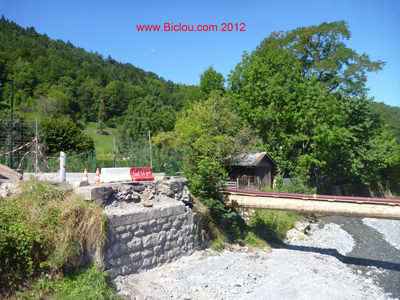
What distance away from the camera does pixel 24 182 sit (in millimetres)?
7496

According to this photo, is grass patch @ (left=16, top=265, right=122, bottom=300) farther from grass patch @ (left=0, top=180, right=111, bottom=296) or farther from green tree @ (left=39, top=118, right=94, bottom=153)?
green tree @ (left=39, top=118, right=94, bottom=153)

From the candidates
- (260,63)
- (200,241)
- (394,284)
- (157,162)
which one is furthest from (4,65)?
(394,284)

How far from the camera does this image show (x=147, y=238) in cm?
821

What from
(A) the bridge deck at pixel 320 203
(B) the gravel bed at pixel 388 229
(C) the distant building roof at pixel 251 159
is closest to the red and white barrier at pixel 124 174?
(A) the bridge deck at pixel 320 203

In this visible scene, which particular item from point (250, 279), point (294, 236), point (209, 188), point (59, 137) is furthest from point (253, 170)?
point (59, 137)

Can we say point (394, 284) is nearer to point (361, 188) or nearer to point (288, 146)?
point (288, 146)

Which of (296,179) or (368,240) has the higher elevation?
(296,179)

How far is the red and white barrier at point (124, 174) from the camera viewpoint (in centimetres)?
915

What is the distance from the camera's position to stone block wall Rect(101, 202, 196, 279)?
285 inches

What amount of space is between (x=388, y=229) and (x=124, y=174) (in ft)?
59.3

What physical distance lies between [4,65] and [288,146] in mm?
73937

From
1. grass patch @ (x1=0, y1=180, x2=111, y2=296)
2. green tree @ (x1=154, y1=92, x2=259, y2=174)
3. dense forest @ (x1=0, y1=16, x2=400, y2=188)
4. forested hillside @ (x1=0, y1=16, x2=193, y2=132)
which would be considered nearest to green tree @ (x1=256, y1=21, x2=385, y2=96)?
dense forest @ (x1=0, y1=16, x2=400, y2=188)

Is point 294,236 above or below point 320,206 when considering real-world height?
below

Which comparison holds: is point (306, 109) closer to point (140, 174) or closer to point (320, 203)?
point (320, 203)
